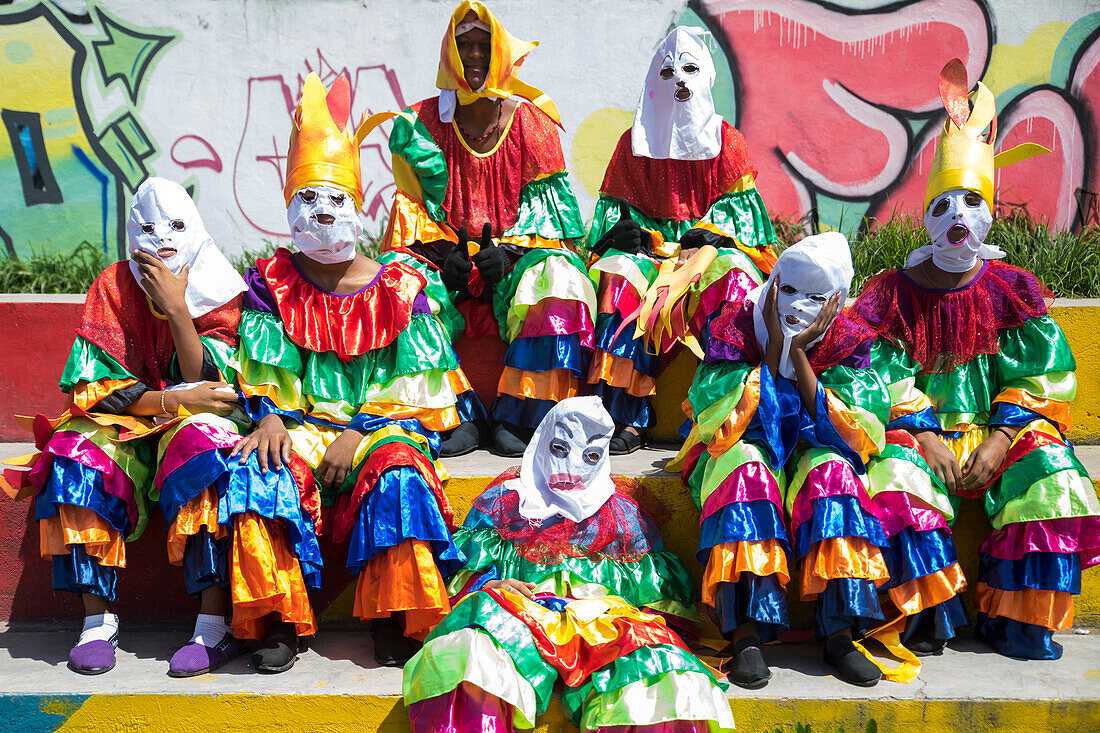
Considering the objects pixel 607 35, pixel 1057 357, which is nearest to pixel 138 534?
A: pixel 1057 357

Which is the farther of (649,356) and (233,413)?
(649,356)

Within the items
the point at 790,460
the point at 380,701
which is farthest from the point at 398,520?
the point at 790,460

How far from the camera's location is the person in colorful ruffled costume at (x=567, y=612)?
110 inches

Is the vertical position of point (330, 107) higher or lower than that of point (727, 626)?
higher

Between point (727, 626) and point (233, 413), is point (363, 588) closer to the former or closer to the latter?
point (233, 413)

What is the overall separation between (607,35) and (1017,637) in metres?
4.72

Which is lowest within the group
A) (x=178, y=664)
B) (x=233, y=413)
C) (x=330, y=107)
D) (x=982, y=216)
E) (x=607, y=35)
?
(x=178, y=664)

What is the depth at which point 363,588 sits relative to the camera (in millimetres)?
3316

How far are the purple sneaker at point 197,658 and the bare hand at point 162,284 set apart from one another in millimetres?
1183

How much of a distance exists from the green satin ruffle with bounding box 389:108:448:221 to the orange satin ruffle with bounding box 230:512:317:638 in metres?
1.82

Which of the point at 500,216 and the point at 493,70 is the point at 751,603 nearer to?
the point at 500,216

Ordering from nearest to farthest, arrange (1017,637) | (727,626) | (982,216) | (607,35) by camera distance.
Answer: (727,626) < (1017,637) < (982,216) < (607,35)


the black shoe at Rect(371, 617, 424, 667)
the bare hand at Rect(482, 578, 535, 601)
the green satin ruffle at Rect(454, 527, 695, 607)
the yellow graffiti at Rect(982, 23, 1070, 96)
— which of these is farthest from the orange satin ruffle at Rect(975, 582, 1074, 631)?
the yellow graffiti at Rect(982, 23, 1070, 96)

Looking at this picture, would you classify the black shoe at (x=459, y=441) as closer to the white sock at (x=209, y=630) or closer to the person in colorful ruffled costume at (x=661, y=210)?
the person in colorful ruffled costume at (x=661, y=210)
